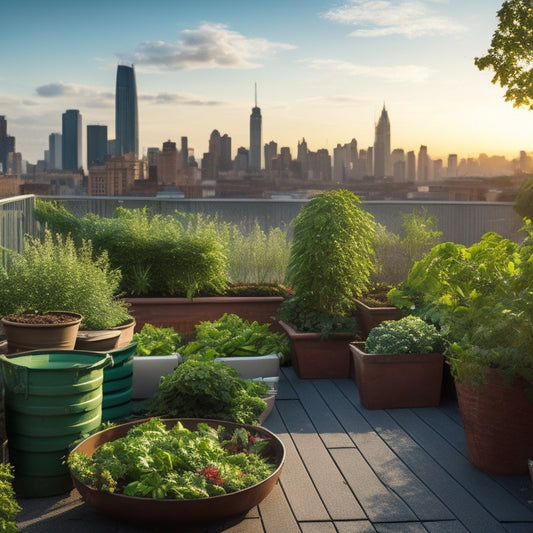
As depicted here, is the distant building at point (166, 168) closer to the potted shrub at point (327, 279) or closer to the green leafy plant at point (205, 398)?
the potted shrub at point (327, 279)

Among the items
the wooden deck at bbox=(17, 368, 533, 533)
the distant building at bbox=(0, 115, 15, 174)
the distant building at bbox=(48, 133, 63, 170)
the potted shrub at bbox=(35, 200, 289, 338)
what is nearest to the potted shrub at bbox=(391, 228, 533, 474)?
the wooden deck at bbox=(17, 368, 533, 533)

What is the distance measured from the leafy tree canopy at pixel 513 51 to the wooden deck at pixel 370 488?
2.85 meters

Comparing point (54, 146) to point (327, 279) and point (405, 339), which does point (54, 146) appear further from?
point (405, 339)

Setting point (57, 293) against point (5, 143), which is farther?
point (5, 143)

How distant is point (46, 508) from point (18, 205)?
4671 millimetres

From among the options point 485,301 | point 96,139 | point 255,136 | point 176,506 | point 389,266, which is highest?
point 96,139

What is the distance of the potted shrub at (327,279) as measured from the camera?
5.64m

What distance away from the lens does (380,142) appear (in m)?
48.2

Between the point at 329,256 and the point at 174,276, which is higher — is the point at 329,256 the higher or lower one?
the higher one

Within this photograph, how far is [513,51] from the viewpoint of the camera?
5809 mm

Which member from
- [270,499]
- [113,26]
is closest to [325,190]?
[270,499]

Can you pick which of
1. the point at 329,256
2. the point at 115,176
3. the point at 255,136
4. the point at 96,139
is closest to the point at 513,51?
the point at 329,256

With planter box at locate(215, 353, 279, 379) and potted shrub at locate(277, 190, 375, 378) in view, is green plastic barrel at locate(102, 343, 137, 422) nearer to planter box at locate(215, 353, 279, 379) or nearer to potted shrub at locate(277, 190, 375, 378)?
planter box at locate(215, 353, 279, 379)

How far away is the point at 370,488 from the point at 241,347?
214cm
